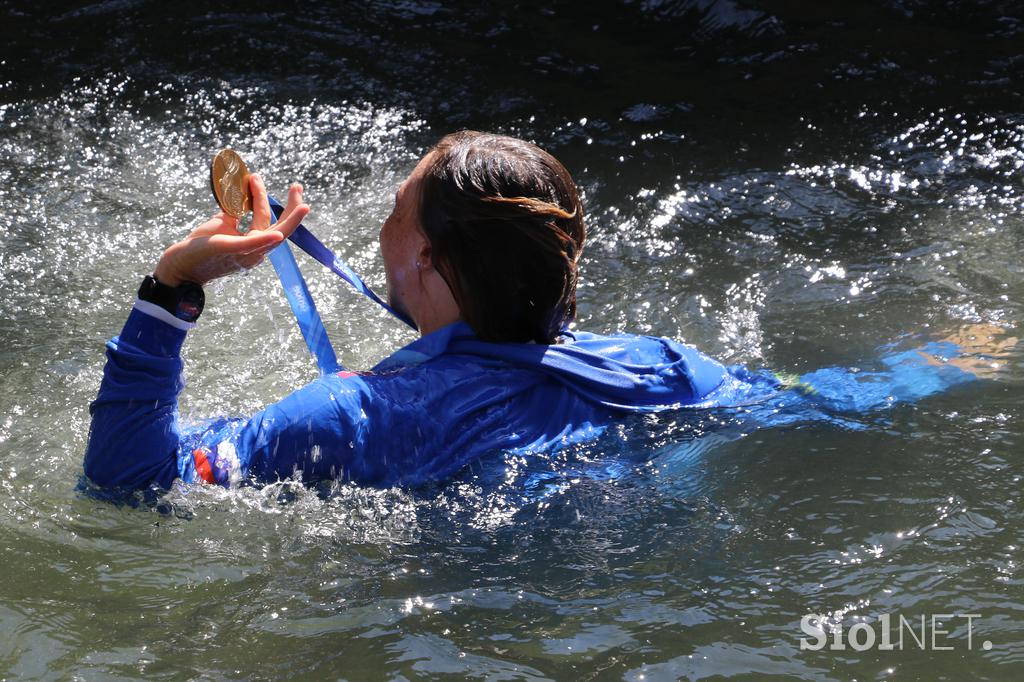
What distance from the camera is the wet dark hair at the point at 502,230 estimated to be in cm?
223

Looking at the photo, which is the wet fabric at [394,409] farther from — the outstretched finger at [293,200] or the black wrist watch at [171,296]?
the outstretched finger at [293,200]

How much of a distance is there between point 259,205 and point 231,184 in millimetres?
75

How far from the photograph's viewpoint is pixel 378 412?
2.23m

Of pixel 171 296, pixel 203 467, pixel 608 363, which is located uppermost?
pixel 171 296

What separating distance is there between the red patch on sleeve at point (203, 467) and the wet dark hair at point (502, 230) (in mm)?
610

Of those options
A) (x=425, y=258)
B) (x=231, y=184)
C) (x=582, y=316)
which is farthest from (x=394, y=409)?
(x=582, y=316)

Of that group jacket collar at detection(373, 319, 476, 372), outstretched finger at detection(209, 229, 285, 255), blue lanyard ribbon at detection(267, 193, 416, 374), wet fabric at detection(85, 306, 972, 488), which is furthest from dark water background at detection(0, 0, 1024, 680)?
outstretched finger at detection(209, 229, 285, 255)

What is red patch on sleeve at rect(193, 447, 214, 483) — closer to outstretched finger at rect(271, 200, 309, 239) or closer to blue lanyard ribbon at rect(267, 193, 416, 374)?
blue lanyard ribbon at rect(267, 193, 416, 374)

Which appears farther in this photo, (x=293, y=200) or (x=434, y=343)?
(x=434, y=343)

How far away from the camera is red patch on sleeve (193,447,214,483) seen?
222 centimetres

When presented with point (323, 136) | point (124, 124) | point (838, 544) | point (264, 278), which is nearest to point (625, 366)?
point (838, 544)

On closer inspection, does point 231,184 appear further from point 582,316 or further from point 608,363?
point 582,316

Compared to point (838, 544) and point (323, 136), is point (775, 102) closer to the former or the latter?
point (323, 136)

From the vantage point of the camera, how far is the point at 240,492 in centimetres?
226
